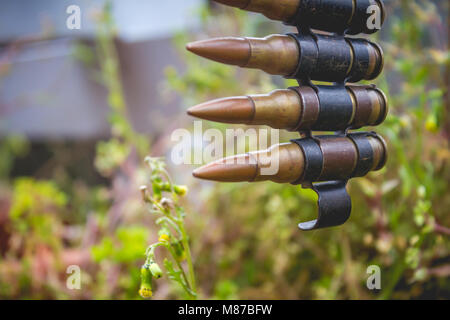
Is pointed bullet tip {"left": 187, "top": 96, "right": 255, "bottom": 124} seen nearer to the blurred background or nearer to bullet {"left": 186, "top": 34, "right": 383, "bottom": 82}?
bullet {"left": 186, "top": 34, "right": 383, "bottom": 82}

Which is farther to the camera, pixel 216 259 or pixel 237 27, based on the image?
pixel 237 27

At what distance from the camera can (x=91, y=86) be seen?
5.45ft

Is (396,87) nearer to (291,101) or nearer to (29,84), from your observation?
(291,101)

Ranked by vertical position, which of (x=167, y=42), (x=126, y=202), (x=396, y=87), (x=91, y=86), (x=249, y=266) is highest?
(x=167, y=42)

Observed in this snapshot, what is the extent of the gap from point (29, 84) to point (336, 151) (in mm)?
1834

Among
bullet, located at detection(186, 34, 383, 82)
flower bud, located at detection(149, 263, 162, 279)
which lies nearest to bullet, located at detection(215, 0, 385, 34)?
bullet, located at detection(186, 34, 383, 82)

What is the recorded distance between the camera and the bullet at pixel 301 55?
0.32 metres

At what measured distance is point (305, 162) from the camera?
348mm

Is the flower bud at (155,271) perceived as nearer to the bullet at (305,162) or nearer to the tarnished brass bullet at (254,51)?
the bullet at (305,162)

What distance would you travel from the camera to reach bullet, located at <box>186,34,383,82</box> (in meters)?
0.32

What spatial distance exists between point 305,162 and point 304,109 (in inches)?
2.0

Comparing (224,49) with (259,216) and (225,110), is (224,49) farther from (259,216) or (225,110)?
(259,216)
